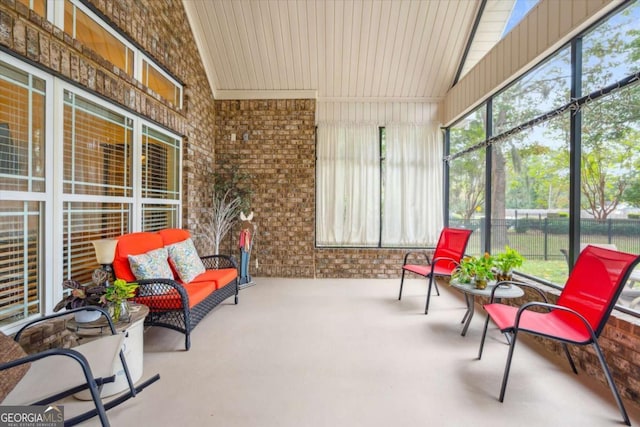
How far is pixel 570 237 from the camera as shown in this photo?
247 centimetres

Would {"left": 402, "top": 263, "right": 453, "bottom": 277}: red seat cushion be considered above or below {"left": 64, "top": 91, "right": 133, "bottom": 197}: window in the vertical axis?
below

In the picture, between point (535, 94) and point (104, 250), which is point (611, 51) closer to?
point (535, 94)

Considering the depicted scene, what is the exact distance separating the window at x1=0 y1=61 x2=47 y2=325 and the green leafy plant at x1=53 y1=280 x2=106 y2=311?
338 millimetres

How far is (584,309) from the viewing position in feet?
6.50

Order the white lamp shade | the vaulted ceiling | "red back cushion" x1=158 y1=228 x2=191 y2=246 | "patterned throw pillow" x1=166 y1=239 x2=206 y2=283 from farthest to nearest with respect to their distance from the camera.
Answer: the vaulted ceiling < "red back cushion" x1=158 y1=228 x2=191 y2=246 < "patterned throw pillow" x1=166 y1=239 x2=206 y2=283 < the white lamp shade

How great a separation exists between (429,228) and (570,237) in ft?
8.27

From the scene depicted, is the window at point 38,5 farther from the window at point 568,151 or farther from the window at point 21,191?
the window at point 568,151

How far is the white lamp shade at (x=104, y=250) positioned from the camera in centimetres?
214

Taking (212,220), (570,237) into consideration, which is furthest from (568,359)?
(212,220)

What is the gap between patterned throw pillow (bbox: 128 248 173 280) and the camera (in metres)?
2.45

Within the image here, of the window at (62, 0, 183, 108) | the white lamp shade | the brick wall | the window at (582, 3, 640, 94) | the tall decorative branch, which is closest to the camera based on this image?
the window at (582, 3, 640, 94)

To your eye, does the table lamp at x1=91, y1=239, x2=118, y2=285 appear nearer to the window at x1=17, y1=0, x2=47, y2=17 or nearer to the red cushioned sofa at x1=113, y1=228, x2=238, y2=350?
the red cushioned sofa at x1=113, y1=228, x2=238, y2=350

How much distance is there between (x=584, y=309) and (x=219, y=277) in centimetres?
320

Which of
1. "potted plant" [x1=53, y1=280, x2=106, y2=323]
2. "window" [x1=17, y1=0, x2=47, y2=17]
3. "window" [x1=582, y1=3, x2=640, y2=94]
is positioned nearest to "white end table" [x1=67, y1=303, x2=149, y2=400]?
"potted plant" [x1=53, y1=280, x2=106, y2=323]
